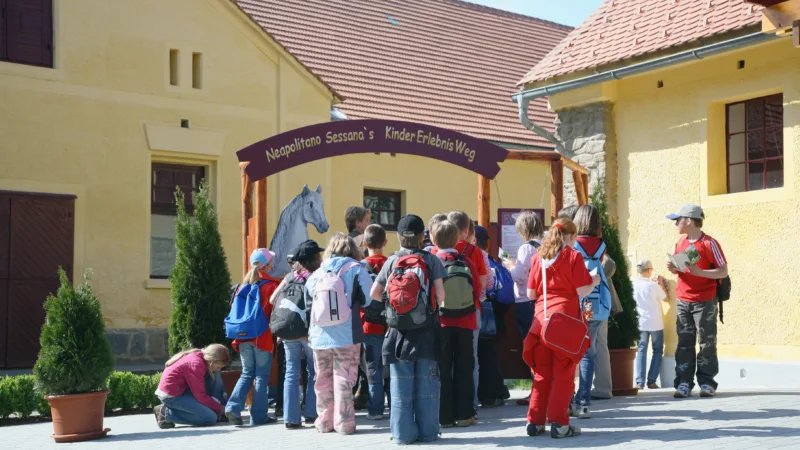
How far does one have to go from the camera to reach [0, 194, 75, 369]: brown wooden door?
1562cm

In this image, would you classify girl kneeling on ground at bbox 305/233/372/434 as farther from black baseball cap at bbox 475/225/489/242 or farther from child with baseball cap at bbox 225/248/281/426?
black baseball cap at bbox 475/225/489/242

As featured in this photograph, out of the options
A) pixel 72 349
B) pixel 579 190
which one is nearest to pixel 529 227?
pixel 579 190

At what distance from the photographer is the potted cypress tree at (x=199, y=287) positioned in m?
11.5

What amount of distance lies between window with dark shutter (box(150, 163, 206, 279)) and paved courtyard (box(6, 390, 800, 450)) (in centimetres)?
674

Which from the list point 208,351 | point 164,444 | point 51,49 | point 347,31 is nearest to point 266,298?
point 208,351

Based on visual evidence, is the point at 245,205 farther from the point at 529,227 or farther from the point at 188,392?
the point at 529,227

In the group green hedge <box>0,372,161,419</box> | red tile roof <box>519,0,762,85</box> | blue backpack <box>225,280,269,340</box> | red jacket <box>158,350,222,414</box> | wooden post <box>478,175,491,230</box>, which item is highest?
red tile roof <box>519,0,762,85</box>

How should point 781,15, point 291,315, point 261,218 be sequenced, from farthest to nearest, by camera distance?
1. point 781,15
2. point 261,218
3. point 291,315

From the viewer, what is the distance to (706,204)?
14344mm

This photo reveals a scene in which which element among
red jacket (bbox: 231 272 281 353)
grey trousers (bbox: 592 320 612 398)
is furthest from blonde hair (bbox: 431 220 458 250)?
grey trousers (bbox: 592 320 612 398)

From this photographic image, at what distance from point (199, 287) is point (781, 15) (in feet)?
22.2

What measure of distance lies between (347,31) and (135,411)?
13356 millimetres

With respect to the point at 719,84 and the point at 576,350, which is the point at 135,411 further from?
the point at 719,84

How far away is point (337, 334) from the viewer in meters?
9.03
